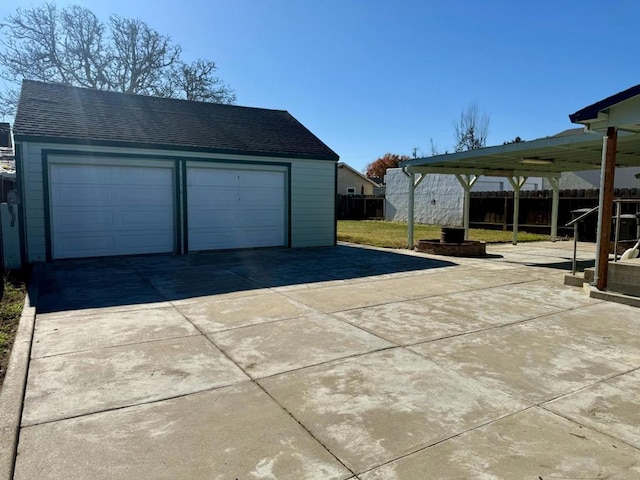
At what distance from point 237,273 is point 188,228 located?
142 inches

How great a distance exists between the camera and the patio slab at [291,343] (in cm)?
400

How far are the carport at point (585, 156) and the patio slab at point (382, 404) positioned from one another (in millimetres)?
4492

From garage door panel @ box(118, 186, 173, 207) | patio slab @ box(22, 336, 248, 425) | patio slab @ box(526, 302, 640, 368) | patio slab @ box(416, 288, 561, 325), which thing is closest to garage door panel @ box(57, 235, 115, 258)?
garage door panel @ box(118, 186, 173, 207)

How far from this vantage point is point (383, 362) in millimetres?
4004

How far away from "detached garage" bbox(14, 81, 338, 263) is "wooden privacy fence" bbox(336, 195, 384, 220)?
1539 centimetres

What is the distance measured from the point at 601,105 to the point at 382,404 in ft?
17.9

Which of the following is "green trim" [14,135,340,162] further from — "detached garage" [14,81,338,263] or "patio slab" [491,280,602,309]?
"patio slab" [491,280,602,309]

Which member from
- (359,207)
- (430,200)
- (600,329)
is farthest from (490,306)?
(359,207)

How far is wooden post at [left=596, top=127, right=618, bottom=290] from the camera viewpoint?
255 inches

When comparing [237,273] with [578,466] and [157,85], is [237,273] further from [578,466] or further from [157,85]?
[157,85]

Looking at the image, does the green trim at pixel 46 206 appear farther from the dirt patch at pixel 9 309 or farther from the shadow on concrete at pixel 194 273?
the dirt patch at pixel 9 309

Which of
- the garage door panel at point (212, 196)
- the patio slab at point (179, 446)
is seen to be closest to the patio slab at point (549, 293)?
the patio slab at point (179, 446)

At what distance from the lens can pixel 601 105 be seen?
619 cm

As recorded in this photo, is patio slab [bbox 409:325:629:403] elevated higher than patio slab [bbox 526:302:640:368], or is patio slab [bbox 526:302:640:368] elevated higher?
patio slab [bbox 526:302:640:368]
